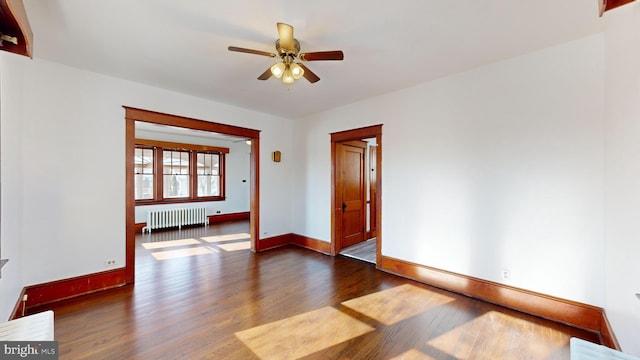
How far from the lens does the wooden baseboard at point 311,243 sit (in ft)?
15.8

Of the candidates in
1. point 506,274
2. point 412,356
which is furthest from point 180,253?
point 506,274

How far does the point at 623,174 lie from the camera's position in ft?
6.00

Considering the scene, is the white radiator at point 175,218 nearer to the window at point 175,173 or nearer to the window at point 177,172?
the window at point 177,172

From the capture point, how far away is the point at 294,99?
13.5ft

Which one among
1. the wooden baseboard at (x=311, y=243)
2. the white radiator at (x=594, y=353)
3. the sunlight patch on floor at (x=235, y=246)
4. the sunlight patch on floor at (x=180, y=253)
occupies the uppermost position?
the white radiator at (x=594, y=353)

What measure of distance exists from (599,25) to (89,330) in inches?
211

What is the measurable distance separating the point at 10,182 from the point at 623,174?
5058mm

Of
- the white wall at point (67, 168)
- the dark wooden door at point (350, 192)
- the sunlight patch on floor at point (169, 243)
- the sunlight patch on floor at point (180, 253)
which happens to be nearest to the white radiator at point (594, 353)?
the dark wooden door at point (350, 192)

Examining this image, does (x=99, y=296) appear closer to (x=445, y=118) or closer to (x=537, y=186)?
(x=445, y=118)

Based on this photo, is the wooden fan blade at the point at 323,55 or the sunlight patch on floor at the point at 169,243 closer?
the wooden fan blade at the point at 323,55

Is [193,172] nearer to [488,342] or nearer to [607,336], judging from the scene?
[488,342]

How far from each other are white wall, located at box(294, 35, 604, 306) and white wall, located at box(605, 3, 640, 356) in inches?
6.9

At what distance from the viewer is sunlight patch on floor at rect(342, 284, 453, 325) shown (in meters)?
2.59

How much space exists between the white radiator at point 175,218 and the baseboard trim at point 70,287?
12.9 feet
